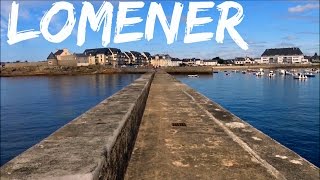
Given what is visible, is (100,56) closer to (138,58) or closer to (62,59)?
(62,59)

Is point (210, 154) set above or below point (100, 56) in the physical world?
below

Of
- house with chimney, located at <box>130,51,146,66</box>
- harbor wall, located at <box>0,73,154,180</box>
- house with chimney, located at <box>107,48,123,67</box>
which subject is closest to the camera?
harbor wall, located at <box>0,73,154,180</box>

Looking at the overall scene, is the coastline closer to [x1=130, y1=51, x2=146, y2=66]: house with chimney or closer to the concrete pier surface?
[x1=130, y1=51, x2=146, y2=66]: house with chimney

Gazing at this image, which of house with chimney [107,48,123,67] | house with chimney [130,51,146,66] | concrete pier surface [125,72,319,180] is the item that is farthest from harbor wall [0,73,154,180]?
house with chimney [130,51,146,66]

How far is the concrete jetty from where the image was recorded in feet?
12.8

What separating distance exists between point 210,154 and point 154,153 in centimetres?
132

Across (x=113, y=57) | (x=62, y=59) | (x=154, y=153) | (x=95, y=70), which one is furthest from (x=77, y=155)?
(x=62, y=59)

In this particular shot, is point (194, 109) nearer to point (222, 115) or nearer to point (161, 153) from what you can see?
point (222, 115)

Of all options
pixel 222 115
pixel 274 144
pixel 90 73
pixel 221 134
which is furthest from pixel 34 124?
pixel 90 73

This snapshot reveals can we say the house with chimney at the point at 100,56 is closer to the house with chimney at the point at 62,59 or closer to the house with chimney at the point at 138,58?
the house with chimney at the point at 62,59

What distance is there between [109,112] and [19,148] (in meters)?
13.4

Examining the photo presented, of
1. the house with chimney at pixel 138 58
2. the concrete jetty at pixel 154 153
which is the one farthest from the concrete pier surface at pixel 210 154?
the house with chimney at pixel 138 58

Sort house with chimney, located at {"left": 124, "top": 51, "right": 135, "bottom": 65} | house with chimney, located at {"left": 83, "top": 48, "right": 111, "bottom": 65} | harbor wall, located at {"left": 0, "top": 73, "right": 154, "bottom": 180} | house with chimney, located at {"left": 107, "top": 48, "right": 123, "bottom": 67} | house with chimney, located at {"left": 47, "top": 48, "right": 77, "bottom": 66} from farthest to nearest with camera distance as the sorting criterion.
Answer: house with chimney, located at {"left": 124, "top": 51, "right": 135, "bottom": 65} → house with chimney, located at {"left": 47, "top": 48, "right": 77, "bottom": 66} → house with chimney, located at {"left": 107, "top": 48, "right": 123, "bottom": 67} → house with chimney, located at {"left": 83, "top": 48, "right": 111, "bottom": 65} → harbor wall, located at {"left": 0, "top": 73, "right": 154, "bottom": 180}

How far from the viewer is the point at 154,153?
8.09 meters
